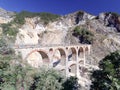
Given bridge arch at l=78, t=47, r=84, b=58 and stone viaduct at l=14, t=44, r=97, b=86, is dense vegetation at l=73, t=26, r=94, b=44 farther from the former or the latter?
bridge arch at l=78, t=47, r=84, b=58

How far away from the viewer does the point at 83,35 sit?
61000mm

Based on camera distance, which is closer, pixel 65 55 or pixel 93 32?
pixel 65 55

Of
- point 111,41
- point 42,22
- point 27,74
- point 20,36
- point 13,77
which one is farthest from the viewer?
point 42,22

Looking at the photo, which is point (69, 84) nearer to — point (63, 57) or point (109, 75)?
point (109, 75)

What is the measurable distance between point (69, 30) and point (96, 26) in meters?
9.22

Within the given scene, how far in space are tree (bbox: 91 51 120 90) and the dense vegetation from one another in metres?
40.3

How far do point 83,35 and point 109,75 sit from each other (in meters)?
45.0

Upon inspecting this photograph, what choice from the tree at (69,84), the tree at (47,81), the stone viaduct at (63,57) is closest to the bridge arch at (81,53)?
the stone viaduct at (63,57)

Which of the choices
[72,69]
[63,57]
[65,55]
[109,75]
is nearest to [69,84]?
[109,75]

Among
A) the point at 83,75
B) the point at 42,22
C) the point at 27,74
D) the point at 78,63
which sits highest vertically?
the point at 42,22

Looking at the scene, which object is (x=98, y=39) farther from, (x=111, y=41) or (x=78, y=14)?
(x=78, y=14)

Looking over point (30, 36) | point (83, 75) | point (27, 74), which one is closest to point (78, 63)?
point (83, 75)

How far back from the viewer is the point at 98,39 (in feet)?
191

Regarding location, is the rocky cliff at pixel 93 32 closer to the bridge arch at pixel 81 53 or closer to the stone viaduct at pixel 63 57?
the bridge arch at pixel 81 53
